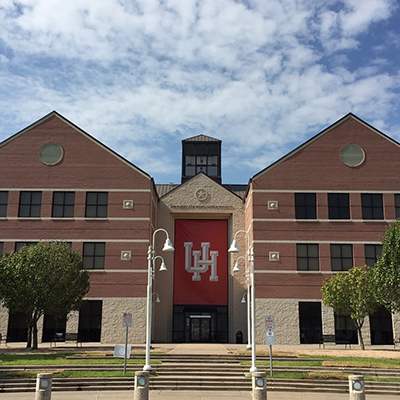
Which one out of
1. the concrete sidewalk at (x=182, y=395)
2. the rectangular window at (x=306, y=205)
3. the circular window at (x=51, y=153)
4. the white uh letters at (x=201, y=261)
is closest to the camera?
the concrete sidewalk at (x=182, y=395)

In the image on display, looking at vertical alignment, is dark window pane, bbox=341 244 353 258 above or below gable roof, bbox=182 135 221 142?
below

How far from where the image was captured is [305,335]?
3794 centimetres

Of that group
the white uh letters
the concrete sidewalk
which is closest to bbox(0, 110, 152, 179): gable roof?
the white uh letters

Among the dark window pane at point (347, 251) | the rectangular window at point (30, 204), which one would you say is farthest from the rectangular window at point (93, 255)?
the dark window pane at point (347, 251)

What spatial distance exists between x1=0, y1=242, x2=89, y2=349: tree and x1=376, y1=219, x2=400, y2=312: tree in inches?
743

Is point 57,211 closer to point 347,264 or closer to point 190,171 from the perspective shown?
point 190,171

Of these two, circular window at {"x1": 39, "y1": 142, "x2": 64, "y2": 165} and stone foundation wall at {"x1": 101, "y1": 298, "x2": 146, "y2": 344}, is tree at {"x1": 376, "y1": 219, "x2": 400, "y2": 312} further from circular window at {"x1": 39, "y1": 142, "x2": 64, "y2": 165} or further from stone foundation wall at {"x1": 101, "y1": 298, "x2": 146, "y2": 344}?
circular window at {"x1": 39, "y1": 142, "x2": 64, "y2": 165}

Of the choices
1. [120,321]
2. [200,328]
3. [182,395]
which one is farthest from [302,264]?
[182,395]

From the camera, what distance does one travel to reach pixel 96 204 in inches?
1576

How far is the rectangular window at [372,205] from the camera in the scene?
39.6 meters

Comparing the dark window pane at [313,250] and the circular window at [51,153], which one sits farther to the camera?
the circular window at [51,153]

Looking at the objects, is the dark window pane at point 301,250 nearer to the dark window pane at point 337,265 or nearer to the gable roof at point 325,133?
the dark window pane at point 337,265

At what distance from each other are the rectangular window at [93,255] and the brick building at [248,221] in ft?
0.25

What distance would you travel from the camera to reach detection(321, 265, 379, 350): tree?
109 ft
